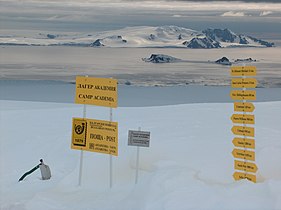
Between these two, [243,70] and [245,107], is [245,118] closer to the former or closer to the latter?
[245,107]

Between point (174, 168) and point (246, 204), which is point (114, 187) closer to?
point (174, 168)

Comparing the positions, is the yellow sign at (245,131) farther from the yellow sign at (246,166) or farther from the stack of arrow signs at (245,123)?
the yellow sign at (246,166)

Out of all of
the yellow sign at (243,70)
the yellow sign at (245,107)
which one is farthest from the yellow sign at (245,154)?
the yellow sign at (243,70)

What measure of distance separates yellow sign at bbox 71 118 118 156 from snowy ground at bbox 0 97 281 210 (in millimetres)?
775

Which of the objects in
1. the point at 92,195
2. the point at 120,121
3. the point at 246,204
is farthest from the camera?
the point at 120,121

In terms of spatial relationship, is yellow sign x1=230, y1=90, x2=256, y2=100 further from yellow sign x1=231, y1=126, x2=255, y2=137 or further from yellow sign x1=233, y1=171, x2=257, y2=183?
yellow sign x1=233, y1=171, x2=257, y2=183

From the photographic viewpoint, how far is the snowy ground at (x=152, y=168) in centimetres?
933

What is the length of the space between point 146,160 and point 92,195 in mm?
2022

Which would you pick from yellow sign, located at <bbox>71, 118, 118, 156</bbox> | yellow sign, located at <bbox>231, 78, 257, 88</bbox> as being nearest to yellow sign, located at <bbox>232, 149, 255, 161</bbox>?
yellow sign, located at <bbox>231, 78, 257, 88</bbox>

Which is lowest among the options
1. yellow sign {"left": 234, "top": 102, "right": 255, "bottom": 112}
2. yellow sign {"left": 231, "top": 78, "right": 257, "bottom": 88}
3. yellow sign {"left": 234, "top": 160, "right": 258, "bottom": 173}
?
yellow sign {"left": 234, "top": 160, "right": 258, "bottom": 173}

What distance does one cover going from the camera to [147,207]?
9.18m

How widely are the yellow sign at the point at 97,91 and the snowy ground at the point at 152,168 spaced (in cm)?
169

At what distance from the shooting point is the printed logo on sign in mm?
11438

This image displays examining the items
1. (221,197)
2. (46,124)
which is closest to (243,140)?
(221,197)
